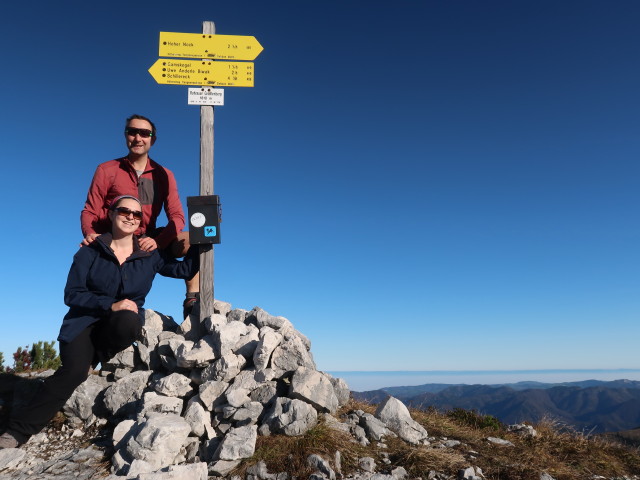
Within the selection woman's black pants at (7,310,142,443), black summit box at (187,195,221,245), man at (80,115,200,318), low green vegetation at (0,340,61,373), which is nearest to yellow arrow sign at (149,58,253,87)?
man at (80,115,200,318)

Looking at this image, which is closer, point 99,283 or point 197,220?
point 99,283

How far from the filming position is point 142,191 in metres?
6.43

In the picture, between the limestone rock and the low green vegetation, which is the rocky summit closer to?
the limestone rock

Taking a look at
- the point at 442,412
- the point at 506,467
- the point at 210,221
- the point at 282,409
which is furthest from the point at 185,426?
the point at 442,412

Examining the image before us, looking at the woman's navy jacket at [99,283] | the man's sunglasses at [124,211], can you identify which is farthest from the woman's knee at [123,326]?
the man's sunglasses at [124,211]

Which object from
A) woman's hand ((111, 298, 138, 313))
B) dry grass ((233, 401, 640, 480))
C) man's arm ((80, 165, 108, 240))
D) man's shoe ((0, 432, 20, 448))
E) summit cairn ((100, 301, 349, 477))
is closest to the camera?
dry grass ((233, 401, 640, 480))

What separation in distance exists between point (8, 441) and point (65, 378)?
39.0 inches

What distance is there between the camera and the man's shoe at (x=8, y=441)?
507 cm

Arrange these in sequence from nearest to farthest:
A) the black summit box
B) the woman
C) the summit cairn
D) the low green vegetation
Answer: the summit cairn → the woman → the black summit box → the low green vegetation

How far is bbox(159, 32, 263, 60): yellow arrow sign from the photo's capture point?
7047mm

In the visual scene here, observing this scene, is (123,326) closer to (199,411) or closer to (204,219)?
(199,411)

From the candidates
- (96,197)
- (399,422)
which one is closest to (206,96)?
(96,197)

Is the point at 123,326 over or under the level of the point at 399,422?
over

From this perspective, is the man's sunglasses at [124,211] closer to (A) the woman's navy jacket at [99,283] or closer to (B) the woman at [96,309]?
(B) the woman at [96,309]
